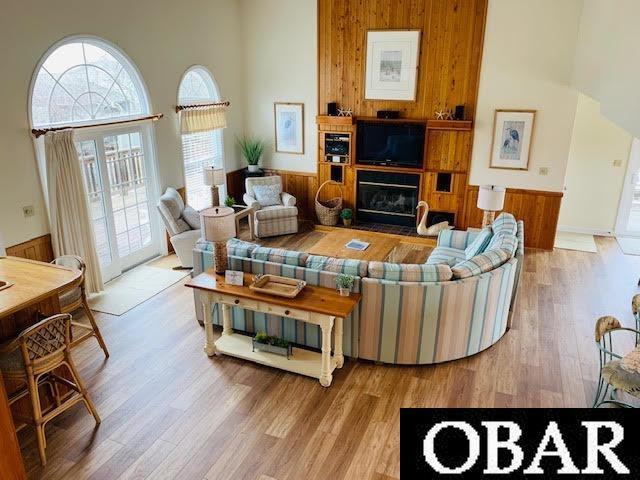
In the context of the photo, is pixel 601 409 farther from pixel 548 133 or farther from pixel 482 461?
pixel 548 133

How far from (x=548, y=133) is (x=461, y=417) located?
5.16m

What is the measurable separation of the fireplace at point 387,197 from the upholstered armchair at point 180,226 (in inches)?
124

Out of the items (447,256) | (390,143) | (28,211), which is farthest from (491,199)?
(28,211)

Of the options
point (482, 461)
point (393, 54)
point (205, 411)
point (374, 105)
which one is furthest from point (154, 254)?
point (482, 461)

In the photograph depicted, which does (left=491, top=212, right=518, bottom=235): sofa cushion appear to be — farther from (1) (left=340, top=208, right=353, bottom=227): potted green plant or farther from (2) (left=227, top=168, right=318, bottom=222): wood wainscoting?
(2) (left=227, top=168, right=318, bottom=222): wood wainscoting

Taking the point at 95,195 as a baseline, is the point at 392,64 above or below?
above

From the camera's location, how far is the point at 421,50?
7578mm

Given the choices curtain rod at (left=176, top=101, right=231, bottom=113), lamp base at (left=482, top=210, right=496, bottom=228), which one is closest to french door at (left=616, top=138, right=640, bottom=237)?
lamp base at (left=482, top=210, right=496, bottom=228)

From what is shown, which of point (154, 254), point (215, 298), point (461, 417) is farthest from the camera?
point (154, 254)

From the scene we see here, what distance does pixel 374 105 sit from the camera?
26.7ft

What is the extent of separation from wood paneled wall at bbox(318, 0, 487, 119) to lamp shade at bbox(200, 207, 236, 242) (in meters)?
4.61

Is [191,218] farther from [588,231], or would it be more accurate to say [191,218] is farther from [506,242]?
[588,231]

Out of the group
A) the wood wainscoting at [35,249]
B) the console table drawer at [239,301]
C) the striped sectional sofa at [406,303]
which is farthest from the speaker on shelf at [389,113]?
the wood wainscoting at [35,249]

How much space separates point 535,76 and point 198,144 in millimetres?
5441
